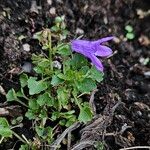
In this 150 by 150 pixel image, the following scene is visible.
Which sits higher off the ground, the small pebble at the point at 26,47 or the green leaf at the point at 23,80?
the small pebble at the point at 26,47

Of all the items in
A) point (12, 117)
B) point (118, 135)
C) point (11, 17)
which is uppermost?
point (11, 17)

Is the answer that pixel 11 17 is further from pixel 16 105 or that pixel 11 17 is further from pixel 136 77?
pixel 136 77

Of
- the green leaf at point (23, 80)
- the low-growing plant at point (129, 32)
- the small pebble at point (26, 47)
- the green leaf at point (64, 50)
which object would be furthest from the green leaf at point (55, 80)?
the low-growing plant at point (129, 32)

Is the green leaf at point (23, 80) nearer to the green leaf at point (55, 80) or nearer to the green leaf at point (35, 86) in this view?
the green leaf at point (35, 86)

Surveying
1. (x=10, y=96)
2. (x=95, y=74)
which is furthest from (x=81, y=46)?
(x=10, y=96)

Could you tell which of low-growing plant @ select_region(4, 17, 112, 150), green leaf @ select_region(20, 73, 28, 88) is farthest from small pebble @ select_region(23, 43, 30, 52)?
green leaf @ select_region(20, 73, 28, 88)

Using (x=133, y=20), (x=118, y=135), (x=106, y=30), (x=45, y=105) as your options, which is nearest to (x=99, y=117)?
(x=118, y=135)

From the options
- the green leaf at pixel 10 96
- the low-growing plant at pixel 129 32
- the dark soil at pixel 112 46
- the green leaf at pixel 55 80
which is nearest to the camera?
the green leaf at pixel 55 80
